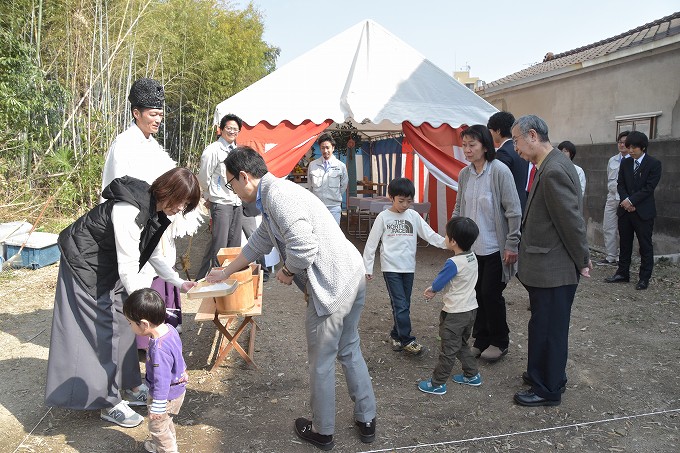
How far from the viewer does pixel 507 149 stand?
382 centimetres

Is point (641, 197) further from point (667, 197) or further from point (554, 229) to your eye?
point (554, 229)

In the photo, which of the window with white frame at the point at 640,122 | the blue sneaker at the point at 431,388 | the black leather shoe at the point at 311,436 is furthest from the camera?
the window with white frame at the point at 640,122

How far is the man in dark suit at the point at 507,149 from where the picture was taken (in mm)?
3805

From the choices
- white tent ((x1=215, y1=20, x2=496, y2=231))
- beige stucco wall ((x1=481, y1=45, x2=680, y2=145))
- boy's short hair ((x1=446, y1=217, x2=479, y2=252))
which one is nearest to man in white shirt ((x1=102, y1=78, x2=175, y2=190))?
boy's short hair ((x1=446, y1=217, x2=479, y2=252))

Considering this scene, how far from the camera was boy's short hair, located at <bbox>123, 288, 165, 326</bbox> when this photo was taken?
2461 millimetres

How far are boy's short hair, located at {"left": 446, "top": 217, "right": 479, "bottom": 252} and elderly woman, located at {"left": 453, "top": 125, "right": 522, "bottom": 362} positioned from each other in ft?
1.28

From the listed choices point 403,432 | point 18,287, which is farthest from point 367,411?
point 18,287

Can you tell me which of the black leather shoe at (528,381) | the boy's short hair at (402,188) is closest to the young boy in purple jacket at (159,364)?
the boy's short hair at (402,188)

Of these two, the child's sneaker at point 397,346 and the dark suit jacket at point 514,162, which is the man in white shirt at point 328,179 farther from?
the dark suit jacket at point 514,162

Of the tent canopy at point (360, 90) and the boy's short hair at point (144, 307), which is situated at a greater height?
the tent canopy at point (360, 90)

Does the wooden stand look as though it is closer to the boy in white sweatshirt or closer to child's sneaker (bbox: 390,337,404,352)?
the boy in white sweatshirt

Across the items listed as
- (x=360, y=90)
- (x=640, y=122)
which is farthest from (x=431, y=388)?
(x=640, y=122)

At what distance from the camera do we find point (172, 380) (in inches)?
99.2

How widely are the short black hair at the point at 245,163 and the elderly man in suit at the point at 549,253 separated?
1.54 metres
